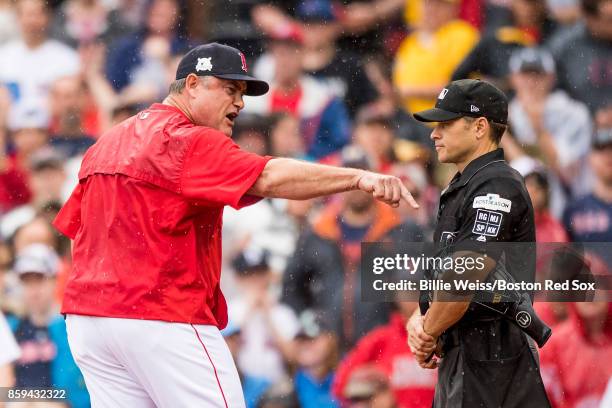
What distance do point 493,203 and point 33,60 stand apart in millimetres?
5148

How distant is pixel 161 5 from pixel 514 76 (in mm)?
2783

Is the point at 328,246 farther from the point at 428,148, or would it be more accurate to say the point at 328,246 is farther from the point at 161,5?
the point at 161,5

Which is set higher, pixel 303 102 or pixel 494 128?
pixel 494 128

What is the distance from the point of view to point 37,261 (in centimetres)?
716

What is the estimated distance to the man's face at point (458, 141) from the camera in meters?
4.31

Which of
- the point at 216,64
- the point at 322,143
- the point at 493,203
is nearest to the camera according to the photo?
the point at 493,203

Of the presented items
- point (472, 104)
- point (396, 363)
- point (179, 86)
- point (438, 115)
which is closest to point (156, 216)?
point (179, 86)

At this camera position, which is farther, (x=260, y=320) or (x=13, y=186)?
(x=13, y=186)

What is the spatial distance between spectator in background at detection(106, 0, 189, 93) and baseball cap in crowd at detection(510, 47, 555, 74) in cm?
251

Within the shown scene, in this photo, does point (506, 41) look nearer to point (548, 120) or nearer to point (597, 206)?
point (548, 120)

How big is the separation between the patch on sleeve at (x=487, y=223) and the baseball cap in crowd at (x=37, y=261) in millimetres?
Answer: 3985

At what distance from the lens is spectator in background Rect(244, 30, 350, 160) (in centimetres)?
750

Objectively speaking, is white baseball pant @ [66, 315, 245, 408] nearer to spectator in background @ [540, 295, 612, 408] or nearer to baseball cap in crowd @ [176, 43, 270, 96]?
baseball cap in crowd @ [176, 43, 270, 96]

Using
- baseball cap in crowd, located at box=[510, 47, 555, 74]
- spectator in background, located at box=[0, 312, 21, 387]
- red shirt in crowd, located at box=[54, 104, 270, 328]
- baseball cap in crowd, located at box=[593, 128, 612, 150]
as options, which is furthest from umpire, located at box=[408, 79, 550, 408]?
spectator in background, located at box=[0, 312, 21, 387]
